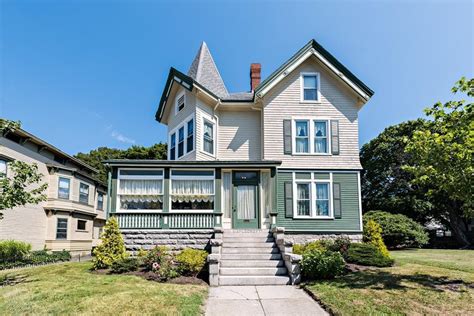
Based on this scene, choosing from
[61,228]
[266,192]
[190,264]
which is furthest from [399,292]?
[61,228]

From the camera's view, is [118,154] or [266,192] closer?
[266,192]

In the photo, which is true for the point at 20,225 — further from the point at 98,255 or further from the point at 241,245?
the point at 241,245

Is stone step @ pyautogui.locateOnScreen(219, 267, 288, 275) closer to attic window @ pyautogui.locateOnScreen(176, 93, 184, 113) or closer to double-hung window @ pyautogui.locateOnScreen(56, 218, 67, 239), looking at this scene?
attic window @ pyautogui.locateOnScreen(176, 93, 184, 113)

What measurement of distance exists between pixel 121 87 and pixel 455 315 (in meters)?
19.0

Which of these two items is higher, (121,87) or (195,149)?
(121,87)

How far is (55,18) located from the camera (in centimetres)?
1307

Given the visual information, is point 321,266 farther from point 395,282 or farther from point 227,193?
point 227,193

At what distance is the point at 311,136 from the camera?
1455 centimetres

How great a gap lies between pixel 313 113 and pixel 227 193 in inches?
211

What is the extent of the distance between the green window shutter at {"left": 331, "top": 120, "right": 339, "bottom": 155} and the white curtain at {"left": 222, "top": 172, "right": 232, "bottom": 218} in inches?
187

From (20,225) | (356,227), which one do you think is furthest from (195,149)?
(20,225)

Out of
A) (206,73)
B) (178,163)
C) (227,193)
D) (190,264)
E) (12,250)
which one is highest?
(206,73)

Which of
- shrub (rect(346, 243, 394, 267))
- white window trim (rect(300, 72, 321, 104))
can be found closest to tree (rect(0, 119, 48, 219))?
shrub (rect(346, 243, 394, 267))

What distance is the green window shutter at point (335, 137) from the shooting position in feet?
47.0
